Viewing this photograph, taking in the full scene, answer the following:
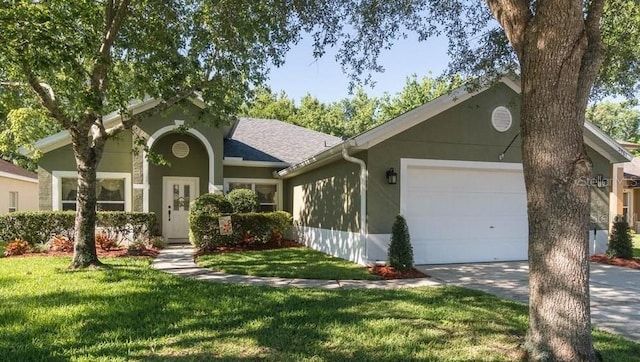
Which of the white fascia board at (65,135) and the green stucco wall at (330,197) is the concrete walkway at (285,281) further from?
the white fascia board at (65,135)

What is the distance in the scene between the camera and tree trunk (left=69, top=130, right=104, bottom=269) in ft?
28.9

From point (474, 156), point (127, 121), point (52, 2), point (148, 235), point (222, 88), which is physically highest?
point (52, 2)

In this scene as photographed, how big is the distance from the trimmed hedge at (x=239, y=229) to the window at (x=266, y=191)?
2556 millimetres

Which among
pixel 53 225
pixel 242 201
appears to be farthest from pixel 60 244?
pixel 242 201

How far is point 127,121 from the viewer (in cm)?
942

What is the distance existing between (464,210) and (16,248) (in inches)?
471

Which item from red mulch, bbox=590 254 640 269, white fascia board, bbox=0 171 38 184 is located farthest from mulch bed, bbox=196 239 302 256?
white fascia board, bbox=0 171 38 184

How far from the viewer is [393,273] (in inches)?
342

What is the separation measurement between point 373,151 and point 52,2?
7109 mm

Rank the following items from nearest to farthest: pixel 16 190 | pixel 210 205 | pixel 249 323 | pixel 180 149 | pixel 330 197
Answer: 1. pixel 249 323
2. pixel 330 197
3. pixel 210 205
4. pixel 180 149
5. pixel 16 190

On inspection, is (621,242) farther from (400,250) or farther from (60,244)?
(60,244)

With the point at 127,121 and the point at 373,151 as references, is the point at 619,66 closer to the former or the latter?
the point at 373,151

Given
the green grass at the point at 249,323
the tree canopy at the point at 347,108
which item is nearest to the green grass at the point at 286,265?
the green grass at the point at 249,323

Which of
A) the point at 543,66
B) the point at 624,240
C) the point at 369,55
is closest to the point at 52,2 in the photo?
the point at 369,55
